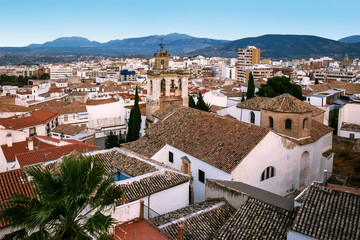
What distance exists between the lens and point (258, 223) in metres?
11.2

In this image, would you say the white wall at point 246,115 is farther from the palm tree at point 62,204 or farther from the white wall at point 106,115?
the palm tree at point 62,204

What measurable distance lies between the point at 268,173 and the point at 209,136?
4028mm

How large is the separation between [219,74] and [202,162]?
5248 inches

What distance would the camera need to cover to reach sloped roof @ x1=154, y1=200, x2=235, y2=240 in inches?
455

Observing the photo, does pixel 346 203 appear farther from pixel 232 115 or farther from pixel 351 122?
pixel 351 122

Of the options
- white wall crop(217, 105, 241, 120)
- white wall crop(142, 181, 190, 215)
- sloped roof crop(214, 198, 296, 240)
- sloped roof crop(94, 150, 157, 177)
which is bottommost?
white wall crop(142, 181, 190, 215)

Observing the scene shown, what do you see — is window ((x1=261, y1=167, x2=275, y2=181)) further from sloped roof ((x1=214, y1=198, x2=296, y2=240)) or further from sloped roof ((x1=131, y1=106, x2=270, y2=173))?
sloped roof ((x1=214, y1=198, x2=296, y2=240))

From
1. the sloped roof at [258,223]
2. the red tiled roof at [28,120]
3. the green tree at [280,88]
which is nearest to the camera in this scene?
the sloped roof at [258,223]

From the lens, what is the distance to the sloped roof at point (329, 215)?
9250mm

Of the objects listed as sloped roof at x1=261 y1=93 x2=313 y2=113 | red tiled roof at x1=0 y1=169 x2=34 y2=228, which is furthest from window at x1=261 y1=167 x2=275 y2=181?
red tiled roof at x1=0 y1=169 x2=34 y2=228

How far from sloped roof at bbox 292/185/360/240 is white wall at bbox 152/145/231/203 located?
604cm

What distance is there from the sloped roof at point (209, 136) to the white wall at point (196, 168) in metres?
0.31

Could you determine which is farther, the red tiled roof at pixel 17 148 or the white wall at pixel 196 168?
the red tiled roof at pixel 17 148

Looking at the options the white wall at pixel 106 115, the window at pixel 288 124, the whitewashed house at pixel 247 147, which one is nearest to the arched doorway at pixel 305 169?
the whitewashed house at pixel 247 147
